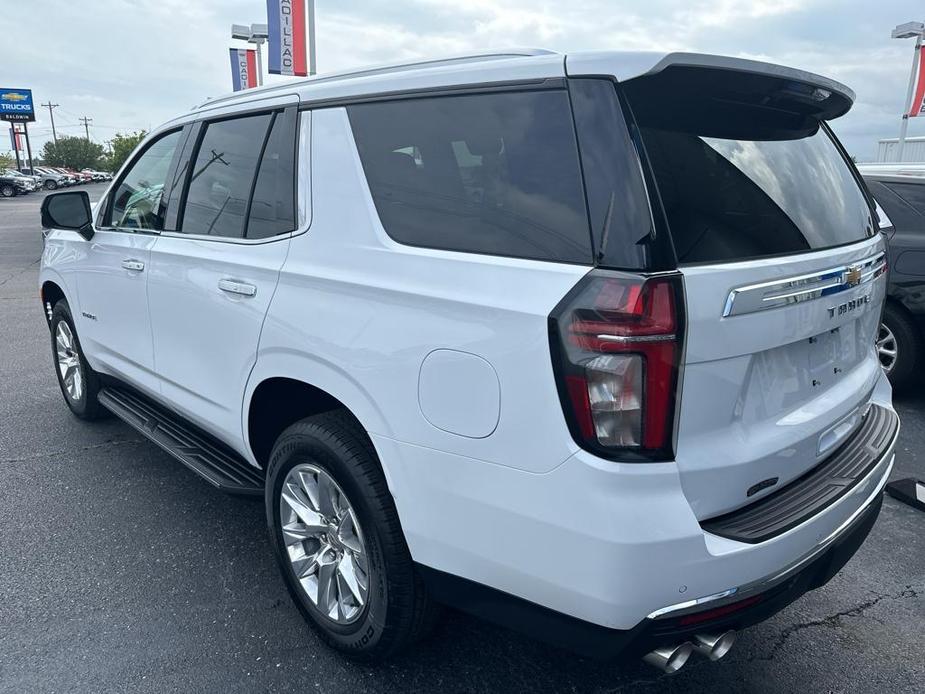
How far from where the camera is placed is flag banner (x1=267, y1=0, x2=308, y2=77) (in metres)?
11.5

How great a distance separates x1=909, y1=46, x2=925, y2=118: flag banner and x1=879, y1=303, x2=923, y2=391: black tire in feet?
50.8

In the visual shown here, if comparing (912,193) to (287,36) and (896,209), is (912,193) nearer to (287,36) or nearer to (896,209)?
(896,209)

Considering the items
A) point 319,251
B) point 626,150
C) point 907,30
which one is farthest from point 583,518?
point 907,30

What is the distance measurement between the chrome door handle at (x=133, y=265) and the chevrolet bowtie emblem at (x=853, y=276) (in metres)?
2.92

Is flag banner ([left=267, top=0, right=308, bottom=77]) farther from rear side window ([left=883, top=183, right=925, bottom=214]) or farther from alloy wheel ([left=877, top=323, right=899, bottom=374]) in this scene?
alloy wheel ([left=877, top=323, right=899, bottom=374])

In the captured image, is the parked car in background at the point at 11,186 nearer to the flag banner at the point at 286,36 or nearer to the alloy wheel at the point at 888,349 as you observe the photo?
the flag banner at the point at 286,36

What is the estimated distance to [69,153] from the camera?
96.4m

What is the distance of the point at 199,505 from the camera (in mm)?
3619

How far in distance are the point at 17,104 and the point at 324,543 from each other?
267ft

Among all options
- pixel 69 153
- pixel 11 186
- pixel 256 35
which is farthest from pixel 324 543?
pixel 69 153

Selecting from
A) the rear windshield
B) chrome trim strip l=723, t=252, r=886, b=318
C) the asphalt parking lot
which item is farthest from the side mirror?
chrome trim strip l=723, t=252, r=886, b=318

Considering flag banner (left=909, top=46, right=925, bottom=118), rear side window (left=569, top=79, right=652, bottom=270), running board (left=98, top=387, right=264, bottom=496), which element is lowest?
running board (left=98, top=387, right=264, bottom=496)

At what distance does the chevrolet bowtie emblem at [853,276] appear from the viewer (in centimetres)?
210

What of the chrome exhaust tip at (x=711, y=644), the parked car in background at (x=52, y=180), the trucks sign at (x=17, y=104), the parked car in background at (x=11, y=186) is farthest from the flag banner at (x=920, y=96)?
the trucks sign at (x=17, y=104)
